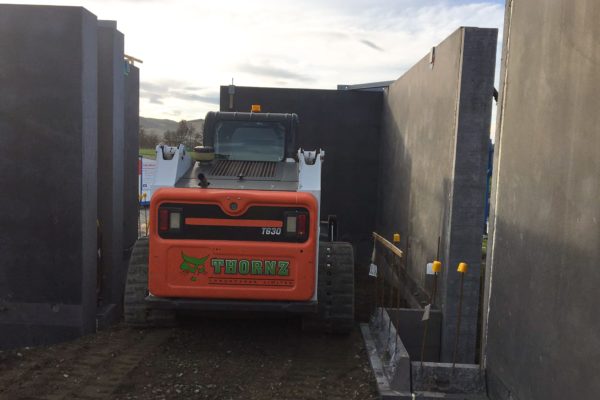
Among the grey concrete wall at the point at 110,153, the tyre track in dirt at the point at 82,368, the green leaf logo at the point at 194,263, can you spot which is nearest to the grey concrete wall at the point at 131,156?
the grey concrete wall at the point at 110,153

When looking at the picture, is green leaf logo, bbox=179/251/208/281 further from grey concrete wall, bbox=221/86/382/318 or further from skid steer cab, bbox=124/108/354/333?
grey concrete wall, bbox=221/86/382/318

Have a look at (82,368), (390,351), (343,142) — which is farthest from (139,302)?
(343,142)

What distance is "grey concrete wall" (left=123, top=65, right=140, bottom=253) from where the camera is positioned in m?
8.47

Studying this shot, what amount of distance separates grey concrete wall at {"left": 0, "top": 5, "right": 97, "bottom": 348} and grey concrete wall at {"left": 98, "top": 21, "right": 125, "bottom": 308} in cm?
88

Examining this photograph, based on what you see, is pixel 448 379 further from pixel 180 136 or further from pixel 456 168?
pixel 180 136

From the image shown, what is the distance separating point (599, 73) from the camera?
9.47 feet

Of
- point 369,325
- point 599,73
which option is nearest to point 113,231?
point 369,325

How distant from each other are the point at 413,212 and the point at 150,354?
436 cm

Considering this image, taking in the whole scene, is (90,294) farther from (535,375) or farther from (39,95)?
(535,375)

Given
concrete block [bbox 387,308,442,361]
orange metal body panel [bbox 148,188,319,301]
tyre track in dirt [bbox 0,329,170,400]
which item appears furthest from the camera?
concrete block [bbox 387,308,442,361]

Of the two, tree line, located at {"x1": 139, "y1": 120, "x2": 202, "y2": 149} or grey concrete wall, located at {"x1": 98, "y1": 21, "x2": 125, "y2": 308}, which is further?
tree line, located at {"x1": 139, "y1": 120, "x2": 202, "y2": 149}

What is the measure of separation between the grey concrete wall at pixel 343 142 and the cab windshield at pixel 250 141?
4.74 m

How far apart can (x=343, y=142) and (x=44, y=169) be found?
7.26 metres

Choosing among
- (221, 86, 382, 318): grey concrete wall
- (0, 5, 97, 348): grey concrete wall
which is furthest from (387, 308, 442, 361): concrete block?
(221, 86, 382, 318): grey concrete wall
